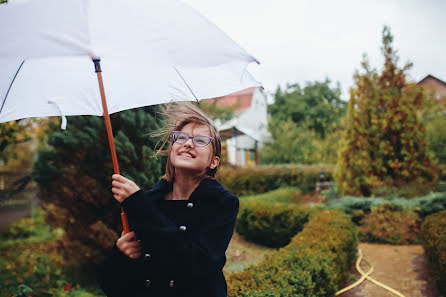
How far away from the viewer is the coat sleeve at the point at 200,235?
1462 mm

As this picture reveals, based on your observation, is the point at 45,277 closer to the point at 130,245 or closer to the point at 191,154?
the point at 130,245

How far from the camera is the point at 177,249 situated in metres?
1.48

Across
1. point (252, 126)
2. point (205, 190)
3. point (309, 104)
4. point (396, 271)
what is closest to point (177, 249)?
point (205, 190)

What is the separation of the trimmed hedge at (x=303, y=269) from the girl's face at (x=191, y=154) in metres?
1.42

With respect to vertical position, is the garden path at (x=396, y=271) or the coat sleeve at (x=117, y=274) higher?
the coat sleeve at (x=117, y=274)

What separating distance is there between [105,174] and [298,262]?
3.09 meters

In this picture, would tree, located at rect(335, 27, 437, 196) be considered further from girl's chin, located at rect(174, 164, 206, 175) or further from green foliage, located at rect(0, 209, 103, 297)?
girl's chin, located at rect(174, 164, 206, 175)

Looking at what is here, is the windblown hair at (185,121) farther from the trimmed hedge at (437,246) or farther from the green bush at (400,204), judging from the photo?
the green bush at (400,204)

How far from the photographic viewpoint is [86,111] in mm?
1901

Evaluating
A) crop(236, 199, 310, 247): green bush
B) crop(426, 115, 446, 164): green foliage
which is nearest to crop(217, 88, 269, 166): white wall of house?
crop(426, 115, 446, 164): green foliage

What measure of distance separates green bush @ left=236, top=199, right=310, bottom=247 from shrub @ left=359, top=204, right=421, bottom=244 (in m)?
1.58

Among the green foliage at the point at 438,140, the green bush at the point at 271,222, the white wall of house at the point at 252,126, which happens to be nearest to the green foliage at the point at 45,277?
the green bush at the point at 271,222

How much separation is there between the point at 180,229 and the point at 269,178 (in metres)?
13.5

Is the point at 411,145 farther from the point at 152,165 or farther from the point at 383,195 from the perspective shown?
the point at 152,165
